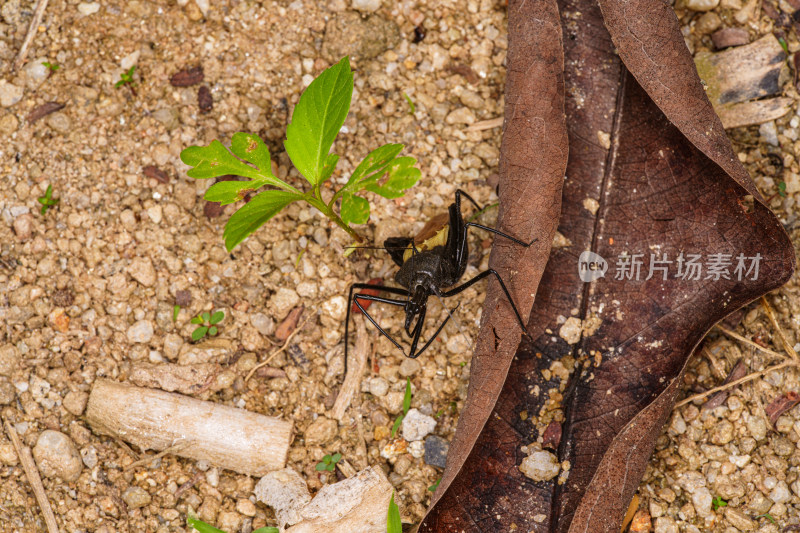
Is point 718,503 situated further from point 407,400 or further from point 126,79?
point 126,79

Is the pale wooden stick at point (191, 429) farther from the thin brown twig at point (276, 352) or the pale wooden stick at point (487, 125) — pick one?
the pale wooden stick at point (487, 125)

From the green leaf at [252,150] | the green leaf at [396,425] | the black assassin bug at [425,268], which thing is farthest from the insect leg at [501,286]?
the green leaf at [252,150]

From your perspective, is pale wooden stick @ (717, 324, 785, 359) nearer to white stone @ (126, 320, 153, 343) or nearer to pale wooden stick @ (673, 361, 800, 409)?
pale wooden stick @ (673, 361, 800, 409)

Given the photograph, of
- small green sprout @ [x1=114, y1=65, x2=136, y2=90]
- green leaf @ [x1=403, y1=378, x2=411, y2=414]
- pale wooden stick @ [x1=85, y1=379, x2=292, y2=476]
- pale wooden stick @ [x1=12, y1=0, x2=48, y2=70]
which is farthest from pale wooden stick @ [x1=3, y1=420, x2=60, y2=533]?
pale wooden stick @ [x1=12, y1=0, x2=48, y2=70]

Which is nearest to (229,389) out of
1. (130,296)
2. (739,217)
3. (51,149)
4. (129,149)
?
(130,296)

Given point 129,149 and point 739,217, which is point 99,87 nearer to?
point 129,149

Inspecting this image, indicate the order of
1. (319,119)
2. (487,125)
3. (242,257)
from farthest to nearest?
(487,125), (242,257), (319,119)

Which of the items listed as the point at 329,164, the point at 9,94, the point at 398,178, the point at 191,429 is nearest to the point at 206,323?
the point at 191,429
